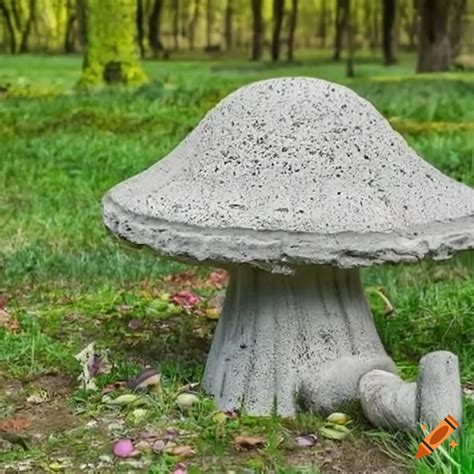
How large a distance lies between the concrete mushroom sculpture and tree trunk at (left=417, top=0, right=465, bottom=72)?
48.8ft

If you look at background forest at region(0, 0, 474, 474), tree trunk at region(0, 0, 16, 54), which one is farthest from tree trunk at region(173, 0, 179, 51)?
background forest at region(0, 0, 474, 474)

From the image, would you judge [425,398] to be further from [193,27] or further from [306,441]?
[193,27]

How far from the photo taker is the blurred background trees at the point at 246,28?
19.1 meters

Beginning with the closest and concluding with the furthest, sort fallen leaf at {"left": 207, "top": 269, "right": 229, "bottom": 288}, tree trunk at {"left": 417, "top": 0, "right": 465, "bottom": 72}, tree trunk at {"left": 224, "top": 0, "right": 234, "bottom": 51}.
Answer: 1. fallen leaf at {"left": 207, "top": 269, "right": 229, "bottom": 288}
2. tree trunk at {"left": 417, "top": 0, "right": 465, "bottom": 72}
3. tree trunk at {"left": 224, "top": 0, "right": 234, "bottom": 51}

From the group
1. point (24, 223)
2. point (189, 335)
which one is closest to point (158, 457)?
point (189, 335)

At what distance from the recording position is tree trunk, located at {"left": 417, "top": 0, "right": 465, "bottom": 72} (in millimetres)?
18833

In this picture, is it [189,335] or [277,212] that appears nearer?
[277,212]

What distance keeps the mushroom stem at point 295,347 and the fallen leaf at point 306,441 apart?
18cm

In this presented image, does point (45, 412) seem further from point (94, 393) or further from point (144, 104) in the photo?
point (144, 104)

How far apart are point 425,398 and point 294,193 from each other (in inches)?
29.8

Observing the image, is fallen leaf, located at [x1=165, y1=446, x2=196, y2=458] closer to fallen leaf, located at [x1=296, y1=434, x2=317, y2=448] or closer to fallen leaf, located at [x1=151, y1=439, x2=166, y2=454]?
fallen leaf, located at [x1=151, y1=439, x2=166, y2=454]

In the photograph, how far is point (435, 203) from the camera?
3.95 m

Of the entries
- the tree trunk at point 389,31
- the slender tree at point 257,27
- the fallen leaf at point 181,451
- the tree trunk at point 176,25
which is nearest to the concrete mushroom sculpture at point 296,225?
the fallen leaf at point 181,451

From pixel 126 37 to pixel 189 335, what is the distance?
479 inches
